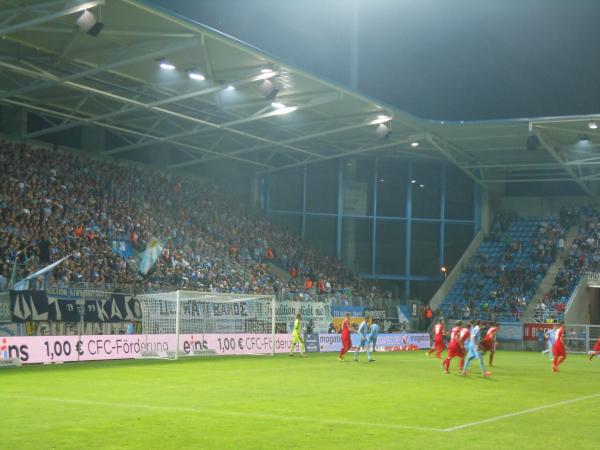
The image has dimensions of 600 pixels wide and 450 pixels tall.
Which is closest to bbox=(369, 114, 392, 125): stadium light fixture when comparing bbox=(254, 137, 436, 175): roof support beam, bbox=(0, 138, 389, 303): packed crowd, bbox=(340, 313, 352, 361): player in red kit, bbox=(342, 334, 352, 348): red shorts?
bbox=(254, 137, 436, 175): roof support beam

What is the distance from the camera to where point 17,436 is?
463 inches

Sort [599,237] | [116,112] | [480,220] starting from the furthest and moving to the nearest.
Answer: [480,220]
[599,237]
[116,112]

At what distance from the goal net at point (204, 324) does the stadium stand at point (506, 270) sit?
18.9 m

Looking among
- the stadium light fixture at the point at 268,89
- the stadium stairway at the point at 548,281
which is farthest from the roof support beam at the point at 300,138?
the stadium stairway at the point at 548,281

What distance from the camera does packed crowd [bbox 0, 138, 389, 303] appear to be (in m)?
32.8

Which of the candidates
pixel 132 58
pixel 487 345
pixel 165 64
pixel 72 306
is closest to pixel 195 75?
pixel 165 64

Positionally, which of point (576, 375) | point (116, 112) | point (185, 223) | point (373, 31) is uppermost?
point (373, 31)

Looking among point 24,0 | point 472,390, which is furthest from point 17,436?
point 24,0

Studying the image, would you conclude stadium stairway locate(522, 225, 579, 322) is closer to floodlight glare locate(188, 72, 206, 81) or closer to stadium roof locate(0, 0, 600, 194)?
stadium roof locate(0, 0, 600, 194)

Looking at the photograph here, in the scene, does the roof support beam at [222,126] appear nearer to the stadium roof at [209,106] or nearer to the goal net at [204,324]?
the stadium roof at [209,106]

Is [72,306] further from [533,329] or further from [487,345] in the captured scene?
[533,329]

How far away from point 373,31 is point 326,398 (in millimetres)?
41628

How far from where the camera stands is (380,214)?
2226 inches

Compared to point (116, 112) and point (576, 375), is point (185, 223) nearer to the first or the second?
point (116, 112)
